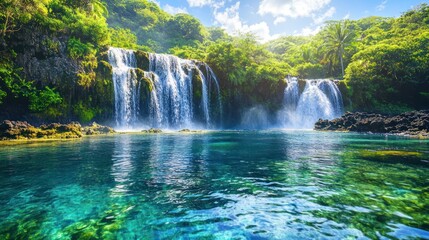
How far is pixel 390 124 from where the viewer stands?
926 inches

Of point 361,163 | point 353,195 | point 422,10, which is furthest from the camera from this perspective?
point 422,10

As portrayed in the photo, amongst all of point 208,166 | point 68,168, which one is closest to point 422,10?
point 208,166

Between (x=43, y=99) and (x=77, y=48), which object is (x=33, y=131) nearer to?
(x=43, y=99)

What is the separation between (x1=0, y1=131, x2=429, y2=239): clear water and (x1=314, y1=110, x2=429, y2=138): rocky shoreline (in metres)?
16.7

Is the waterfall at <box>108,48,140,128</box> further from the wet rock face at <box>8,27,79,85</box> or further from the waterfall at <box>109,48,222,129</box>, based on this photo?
the wet rock face at <box>8,27,79,85</box>

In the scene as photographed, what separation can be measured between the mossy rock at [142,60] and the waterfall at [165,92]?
44 cm

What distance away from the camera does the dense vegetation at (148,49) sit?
2202 cm

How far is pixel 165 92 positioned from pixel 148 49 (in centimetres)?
2107

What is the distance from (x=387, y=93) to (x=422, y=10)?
2856 cm

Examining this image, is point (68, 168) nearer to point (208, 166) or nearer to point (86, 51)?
point (208, 166)

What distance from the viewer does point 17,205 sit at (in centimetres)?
451

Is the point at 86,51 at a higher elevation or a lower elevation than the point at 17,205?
higher

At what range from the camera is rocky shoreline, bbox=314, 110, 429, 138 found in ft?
69.0

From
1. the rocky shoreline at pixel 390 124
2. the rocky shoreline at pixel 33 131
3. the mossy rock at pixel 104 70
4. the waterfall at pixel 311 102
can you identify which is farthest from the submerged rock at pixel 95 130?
the waterfall at pixel 311 102
